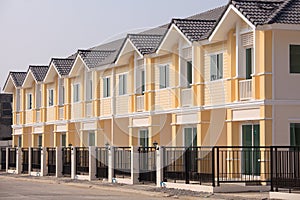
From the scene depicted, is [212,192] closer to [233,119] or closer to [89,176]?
[233,119]

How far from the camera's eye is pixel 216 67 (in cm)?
3394

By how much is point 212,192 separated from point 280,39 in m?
7.08

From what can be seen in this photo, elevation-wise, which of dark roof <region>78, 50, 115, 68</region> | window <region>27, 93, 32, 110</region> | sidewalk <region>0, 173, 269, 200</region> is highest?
dark roof <region>78, 50, 115, 68</region>

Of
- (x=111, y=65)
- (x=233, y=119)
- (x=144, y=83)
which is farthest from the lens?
(x=111, y=65)

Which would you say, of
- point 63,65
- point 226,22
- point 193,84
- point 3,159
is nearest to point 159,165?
point 193,84

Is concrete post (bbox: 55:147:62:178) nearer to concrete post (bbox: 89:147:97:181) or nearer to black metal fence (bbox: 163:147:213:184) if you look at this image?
concrete post (bbox: 89:147:97:181)

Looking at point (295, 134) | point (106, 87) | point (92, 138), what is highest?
point (106, 87)

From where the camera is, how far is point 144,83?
135 ft

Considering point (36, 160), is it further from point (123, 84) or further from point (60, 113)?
point (123, 84)

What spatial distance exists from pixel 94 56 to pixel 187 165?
64.1 ft

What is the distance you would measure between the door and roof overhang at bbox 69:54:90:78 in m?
17.4

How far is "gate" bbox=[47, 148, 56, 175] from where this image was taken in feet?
145

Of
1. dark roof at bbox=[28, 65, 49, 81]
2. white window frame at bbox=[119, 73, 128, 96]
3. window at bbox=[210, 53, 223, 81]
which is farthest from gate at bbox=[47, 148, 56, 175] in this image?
window at bbox=[210, 53, 223, 81]

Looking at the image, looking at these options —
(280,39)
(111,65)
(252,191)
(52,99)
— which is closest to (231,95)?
(280,39)
